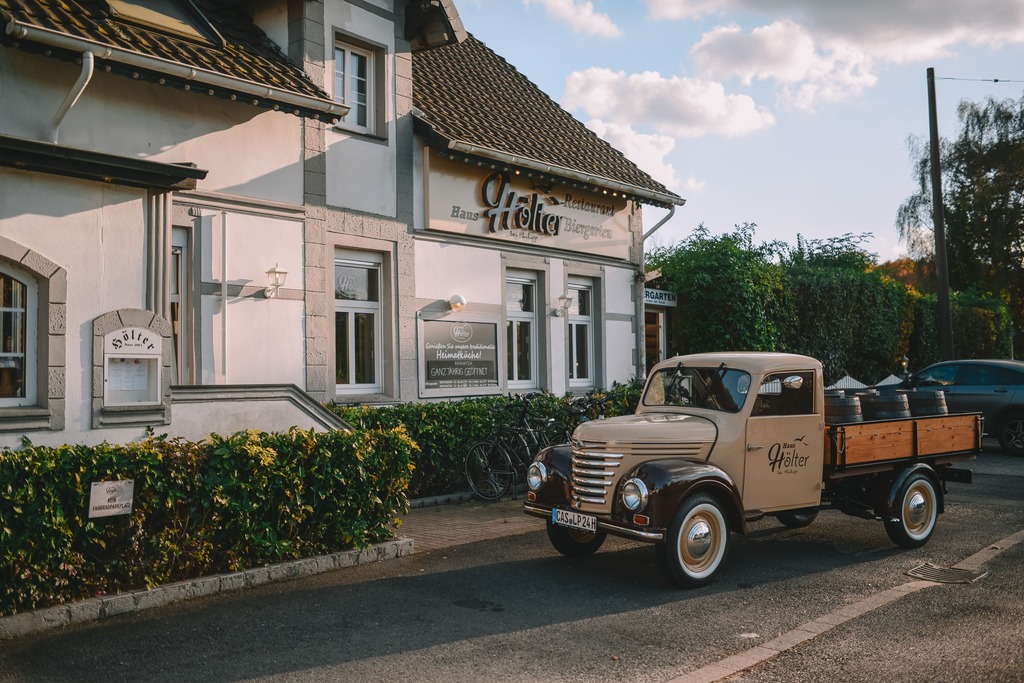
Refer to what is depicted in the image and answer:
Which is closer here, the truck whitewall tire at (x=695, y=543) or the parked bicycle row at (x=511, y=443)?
the truck whitewall tire at (x=695, y=543)

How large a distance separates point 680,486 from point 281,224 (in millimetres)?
6132

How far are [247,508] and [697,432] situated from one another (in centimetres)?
371

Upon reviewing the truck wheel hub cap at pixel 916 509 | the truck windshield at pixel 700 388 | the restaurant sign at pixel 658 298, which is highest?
the restaurant sign at pixel 658 298

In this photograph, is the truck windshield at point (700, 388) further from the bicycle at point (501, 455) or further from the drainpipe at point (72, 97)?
the drainpipe at point (72, 97)

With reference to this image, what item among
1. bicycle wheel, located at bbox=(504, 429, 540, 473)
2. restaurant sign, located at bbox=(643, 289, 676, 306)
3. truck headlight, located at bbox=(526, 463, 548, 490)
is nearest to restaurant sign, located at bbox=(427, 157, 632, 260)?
restaurant sign, located at bbox=(643, 289, 676, 306)

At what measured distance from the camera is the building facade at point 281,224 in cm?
715

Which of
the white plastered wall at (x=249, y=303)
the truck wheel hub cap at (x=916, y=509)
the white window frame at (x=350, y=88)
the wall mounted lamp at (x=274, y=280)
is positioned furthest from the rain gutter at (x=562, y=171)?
the truck wheel hub cap at (x=916, y=509)

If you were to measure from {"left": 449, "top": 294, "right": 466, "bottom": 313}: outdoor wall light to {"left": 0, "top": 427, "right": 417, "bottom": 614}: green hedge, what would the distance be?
4670mm

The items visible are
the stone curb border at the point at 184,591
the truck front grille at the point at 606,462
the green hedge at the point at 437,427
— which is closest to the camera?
the stone curb border at the point at 184,591

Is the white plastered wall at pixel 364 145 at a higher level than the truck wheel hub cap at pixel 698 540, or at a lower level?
higher

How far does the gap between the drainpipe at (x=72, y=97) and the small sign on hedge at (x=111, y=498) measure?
3.58 m

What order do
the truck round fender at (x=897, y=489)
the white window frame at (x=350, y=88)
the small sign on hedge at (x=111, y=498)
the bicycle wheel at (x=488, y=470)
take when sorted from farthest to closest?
1. the white window frame at (x=350, y=88)
2. the bicycle wheel at (x=488, y=470)
3. the truck round fender at (x=897, y=489)
4. the small sign on hedge at (x=111, y=498)

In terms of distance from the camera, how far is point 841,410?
314 inches

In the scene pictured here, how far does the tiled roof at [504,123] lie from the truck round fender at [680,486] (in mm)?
6657
